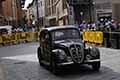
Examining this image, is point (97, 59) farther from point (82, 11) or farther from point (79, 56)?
point (82, 11)

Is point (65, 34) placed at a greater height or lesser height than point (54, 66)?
greater

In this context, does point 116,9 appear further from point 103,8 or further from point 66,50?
point 66,50

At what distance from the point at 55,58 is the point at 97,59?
5.34 feet

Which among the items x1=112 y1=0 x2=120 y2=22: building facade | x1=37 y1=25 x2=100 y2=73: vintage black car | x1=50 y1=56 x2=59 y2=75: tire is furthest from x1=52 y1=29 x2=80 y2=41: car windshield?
x1=112 y1=0 x2=120 y2=22: building facade

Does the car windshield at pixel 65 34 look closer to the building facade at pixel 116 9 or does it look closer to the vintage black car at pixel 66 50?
the vintage black car at pixel 66 50

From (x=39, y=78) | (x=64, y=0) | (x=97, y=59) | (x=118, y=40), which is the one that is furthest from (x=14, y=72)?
(x=64, y=0)

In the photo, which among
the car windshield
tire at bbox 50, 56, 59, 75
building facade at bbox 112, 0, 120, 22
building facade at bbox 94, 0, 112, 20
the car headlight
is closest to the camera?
the car headlight

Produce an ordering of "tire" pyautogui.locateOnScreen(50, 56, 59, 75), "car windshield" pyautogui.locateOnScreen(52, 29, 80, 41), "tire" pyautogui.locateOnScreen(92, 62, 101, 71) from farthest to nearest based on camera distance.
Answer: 1. "car windshield" pyautogui.locateOnScreen(52, 29, 80, 41)
2. "tire" pyautogui.locateOnScreen(92, 62, 101, 71)
3. "tire" pyautogui.locateOnScreen(50, 56, 59, 75)

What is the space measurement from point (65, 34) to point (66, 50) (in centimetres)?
158

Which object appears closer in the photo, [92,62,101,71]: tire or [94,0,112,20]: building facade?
[92,62,101,71]: tire

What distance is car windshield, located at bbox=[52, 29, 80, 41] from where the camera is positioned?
1526cm

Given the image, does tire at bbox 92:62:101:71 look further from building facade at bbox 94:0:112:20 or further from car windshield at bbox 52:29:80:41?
building facade at bbox 94:0:112:20

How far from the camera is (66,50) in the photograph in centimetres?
1396

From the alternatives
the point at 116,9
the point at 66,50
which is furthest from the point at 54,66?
the point at 116,9
